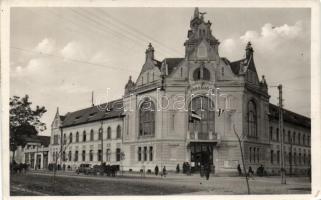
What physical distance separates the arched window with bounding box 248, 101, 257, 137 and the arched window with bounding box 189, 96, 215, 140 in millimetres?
1258

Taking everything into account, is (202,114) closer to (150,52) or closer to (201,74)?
(201,74)

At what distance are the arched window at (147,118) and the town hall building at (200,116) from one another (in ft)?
0.10

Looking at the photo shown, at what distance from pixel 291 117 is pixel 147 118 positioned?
448cm

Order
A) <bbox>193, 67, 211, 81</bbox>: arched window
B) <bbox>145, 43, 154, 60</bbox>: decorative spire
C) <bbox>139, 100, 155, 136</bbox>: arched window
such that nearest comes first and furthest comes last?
<bbox>145, 43, 154, 60</bbox>: decorative spire
<bbox>139, 100, 155, 136</bbox>: arched window
<bbox>193, 67, 211, 81</bbox>: arched window

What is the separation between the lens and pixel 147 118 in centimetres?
1520

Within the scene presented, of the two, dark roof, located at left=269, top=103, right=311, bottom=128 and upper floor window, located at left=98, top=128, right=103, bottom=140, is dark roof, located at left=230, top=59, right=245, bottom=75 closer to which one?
dark roof, located at left=269, top=103, right=311, bottom=128

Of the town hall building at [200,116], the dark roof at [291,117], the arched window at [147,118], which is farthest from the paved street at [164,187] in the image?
the arched window at [147,118]

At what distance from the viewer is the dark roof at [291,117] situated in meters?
12.8

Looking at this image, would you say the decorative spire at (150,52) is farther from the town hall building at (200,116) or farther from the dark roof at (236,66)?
the dark roof at (236,66)

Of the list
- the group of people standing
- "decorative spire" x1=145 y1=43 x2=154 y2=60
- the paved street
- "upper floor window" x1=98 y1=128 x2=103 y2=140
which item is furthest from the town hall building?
"upper floor window" x1=98 y1=128 x2=103 y2=140

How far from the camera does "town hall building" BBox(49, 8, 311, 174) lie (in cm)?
1398

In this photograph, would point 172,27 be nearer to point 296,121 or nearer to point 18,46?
point 18,46

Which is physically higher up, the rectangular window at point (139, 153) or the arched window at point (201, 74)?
the arched window at point (201, 74)
